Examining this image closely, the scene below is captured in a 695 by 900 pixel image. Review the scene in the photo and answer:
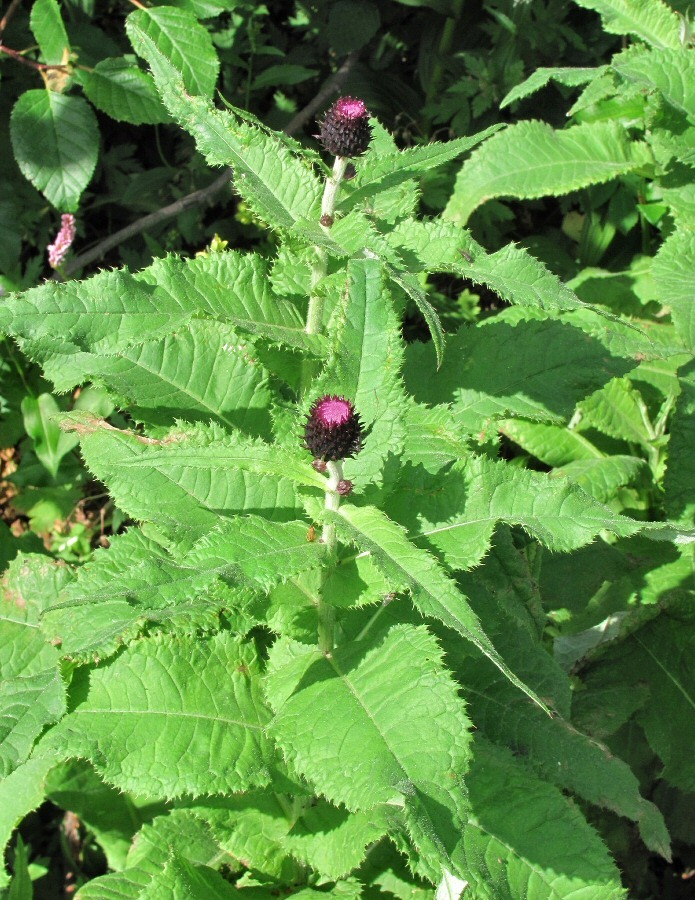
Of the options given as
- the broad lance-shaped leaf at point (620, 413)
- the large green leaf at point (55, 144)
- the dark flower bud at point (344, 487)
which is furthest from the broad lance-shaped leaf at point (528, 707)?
the large green leaf at point (55, 144)

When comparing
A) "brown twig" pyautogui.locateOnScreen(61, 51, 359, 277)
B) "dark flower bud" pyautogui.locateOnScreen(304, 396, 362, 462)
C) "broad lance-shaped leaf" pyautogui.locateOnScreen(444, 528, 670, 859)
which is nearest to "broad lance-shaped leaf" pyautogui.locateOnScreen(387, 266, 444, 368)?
"dark flower bud" pyautogui.locateOnScreen(304, 396, 362, 462)

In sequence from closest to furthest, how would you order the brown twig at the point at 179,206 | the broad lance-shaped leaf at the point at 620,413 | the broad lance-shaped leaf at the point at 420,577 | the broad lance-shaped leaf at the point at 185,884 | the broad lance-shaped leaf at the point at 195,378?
the broad lance-shaped leaf at the point at 420,577 < the broad lance-shaped leaf at the point at 185,884 < the broad lance-shaped leaf at the point at 195,378 < the broad lance-shaped leaf at the point at 620,413 < the brown twig at the point at 179,206

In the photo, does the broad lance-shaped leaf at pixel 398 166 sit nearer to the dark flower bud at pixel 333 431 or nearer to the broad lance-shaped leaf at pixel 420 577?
the dark flower bud at pixel 333 431

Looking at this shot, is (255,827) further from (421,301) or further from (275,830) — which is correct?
(421,301)

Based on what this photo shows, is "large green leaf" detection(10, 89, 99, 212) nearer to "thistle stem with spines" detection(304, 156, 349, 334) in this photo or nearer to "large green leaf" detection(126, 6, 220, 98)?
"large green leaf" detection(126, 6, 220, 98)

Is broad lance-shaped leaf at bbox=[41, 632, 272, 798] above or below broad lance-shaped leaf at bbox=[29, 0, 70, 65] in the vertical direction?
below

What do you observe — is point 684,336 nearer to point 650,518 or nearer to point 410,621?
point 650,518

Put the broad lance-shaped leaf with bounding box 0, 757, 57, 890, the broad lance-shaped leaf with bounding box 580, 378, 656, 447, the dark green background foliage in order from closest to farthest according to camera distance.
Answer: the dark green background foliage
the broad lance-shaped leaf with bounding box 0, 757, 57, 890
the broad lance-shaped leaf with bounding box 580, 378, 656, 447
